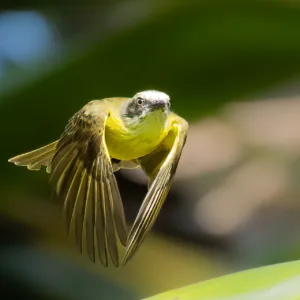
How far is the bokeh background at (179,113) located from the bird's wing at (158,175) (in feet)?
0.81

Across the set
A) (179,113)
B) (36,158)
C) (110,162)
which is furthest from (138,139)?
(179,113)

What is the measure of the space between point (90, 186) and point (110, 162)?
18 millimetres

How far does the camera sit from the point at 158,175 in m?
0.44

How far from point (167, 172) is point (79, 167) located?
0.18ft

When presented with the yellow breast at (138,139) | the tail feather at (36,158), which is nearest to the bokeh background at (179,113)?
the tail feather at (36,158)

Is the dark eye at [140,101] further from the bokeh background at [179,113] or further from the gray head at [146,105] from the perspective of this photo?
the bokeh background at [179,113]

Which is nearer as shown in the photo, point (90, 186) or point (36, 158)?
point (90, 186)

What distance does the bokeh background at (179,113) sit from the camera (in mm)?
744

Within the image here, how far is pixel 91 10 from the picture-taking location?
3.02ft

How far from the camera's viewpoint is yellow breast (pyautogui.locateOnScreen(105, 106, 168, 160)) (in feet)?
1.37

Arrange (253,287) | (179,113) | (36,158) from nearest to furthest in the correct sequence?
(253,287) → (36,158) → (179,113)

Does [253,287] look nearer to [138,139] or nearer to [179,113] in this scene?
[138,139]

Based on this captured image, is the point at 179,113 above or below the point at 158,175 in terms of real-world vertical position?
above

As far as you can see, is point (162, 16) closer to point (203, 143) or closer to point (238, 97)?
point (238, 97)
